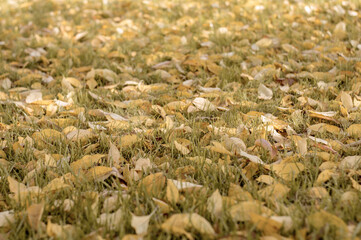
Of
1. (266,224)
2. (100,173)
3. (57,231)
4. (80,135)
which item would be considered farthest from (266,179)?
(80,135)

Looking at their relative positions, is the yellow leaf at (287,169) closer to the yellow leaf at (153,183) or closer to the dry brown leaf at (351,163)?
the dry brown leaf at (351,163)

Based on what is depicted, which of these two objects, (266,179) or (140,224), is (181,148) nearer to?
(266,179)

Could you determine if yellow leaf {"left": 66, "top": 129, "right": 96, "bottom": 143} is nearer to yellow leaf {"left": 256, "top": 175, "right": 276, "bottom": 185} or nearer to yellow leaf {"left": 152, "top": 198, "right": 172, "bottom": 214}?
yellow leaf {"left": 152, "top": 198, "right": 172, "bottom": 214}

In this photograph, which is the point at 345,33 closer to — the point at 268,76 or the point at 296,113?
the point at 268,76

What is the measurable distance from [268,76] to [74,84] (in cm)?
119

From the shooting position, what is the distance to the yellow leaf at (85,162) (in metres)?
1.51

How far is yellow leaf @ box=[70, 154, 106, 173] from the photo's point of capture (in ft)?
4.94

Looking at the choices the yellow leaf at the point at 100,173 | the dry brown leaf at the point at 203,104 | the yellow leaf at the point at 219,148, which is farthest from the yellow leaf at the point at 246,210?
the dry brown leaf at the point at 203,104

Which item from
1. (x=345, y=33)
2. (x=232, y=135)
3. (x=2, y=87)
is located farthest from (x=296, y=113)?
(x=2, y=87)

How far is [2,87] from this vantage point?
8.36 ft

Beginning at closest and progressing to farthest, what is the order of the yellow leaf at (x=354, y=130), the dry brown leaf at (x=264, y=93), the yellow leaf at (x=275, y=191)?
the yellow leaf at (x=275, y=191) → the yellow leaf at (x=354, y=130) → the dry brown leaf at (x=264, y=93)

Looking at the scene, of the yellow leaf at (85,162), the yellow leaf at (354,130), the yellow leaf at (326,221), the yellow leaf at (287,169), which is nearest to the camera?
the yellow leaf at (326,221)

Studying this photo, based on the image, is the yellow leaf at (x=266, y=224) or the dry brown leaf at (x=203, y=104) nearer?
the yellow leaf at (x=266, y=224)

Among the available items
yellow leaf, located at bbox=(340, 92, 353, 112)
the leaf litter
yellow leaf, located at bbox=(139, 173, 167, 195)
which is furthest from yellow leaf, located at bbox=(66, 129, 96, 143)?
yellow leaf, located at bbox=(340, 92, 353, 112)
